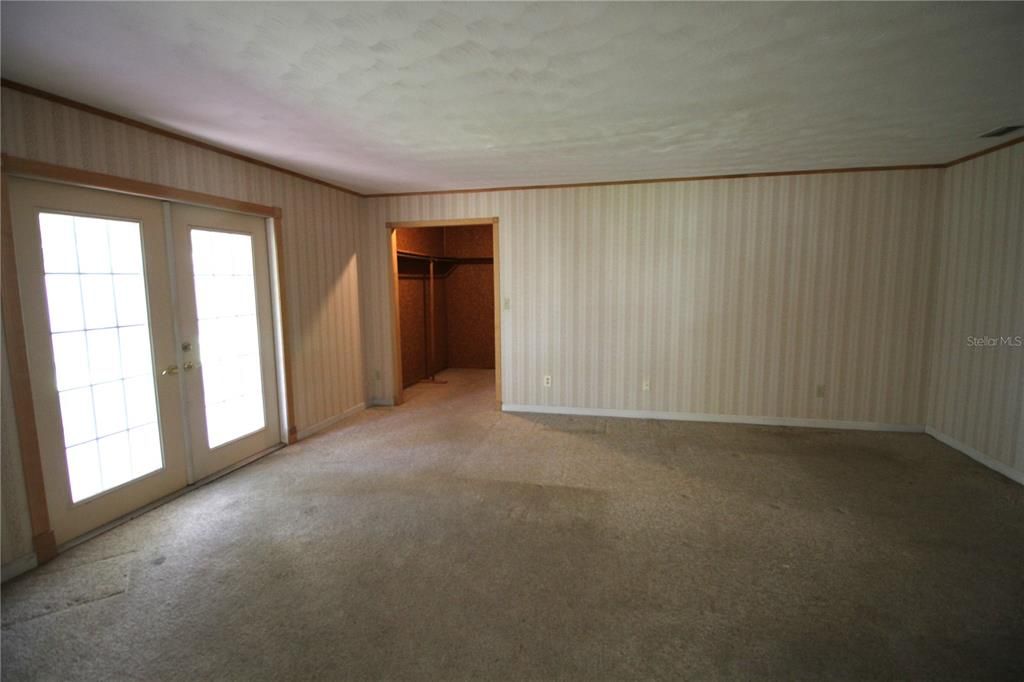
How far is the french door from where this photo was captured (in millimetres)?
2547

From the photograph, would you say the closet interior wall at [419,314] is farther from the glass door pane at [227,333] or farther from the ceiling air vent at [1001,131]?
the ceiling air vent at [1001,131]

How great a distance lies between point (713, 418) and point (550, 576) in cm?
322

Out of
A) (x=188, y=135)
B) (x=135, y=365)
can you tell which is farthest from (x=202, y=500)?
(x=188, y=135)

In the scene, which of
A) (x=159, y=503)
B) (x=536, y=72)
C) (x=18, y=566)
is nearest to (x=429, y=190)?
(x=536, y=72)

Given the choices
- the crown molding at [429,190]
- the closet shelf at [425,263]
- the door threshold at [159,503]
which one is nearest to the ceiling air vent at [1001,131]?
the crown molding at [429,190]

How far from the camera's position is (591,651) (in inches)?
76.1

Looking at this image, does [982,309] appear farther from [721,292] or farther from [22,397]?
[22,397]

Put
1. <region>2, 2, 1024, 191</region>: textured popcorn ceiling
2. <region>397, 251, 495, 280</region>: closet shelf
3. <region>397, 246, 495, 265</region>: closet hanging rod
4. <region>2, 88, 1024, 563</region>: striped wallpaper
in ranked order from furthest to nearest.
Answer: <region>397, 246, 495, 265</region>: closet hanging rod
<region>397, 251, 495, 280</region>: closet shelf
<region>2, 88, 1024, 563</region>: striped wallpaper
<region>2, 2, 1024, 191</region>: textured popcorn ceiling

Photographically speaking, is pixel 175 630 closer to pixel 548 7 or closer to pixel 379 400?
pixel 548 7

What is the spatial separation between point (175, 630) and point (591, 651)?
1788 millimetres

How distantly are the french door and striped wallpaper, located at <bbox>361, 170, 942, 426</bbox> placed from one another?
2.43 meters

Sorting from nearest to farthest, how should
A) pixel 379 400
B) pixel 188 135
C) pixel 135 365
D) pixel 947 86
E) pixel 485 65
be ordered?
pixel 485 65 < pixel 947 86 < pixel 135 365 < pixel 188 135 < pixel 379 400

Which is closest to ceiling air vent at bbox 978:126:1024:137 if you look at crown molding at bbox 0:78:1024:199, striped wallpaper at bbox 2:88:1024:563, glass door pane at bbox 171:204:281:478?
crown molding at bbox 0:78:1024:199

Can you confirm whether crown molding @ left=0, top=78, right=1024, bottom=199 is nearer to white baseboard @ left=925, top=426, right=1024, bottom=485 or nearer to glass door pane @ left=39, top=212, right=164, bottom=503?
glass door pane @ left=39, top=212, right=164, bottom=503
